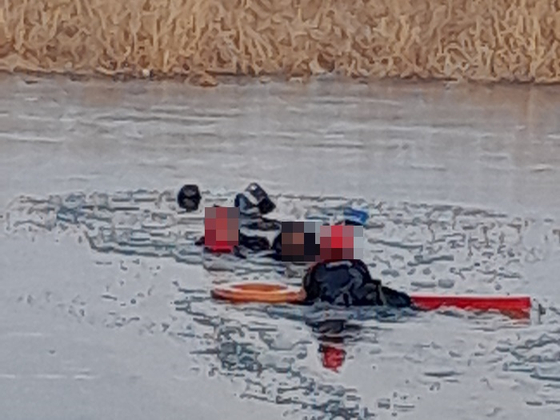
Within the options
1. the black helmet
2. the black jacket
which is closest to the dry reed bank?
the black helmet

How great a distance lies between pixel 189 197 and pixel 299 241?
0.18m

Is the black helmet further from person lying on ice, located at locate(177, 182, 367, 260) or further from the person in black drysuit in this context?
the person in black drysuit

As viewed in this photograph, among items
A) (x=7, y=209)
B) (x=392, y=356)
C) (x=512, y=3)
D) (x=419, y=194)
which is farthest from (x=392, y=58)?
(x=392, y=356)

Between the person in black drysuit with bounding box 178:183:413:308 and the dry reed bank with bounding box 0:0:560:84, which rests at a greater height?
the dry reed bank with bounding box 0:0:560:84

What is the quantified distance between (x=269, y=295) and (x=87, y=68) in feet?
1.98

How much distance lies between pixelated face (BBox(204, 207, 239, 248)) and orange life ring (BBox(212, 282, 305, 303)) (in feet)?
0.26

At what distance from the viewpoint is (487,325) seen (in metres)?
1.09

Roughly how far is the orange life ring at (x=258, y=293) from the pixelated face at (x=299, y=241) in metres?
0.04

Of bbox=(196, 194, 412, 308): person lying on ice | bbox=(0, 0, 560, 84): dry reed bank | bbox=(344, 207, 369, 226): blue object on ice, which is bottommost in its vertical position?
bbox=(196, 194, 412, 308): person lying on ice

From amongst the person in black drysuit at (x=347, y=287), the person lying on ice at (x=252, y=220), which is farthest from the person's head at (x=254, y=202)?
the person in black drysuit at (x=347, y=287)

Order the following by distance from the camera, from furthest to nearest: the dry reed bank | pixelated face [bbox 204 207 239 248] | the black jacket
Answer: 1. the dry reed bank
2. pixelated face [bbox 204 207 239 248]
3. the black jacket

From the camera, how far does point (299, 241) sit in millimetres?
1188

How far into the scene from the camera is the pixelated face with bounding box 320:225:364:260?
115 centimetres

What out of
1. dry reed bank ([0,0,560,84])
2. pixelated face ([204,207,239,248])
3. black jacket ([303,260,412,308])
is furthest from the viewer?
dry reed bank ([0,0,560,84])
